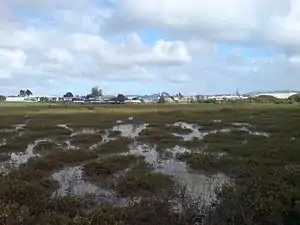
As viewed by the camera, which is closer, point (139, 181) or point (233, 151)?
point (139, 181)

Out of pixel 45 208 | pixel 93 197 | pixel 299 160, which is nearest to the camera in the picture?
pixel 45 208

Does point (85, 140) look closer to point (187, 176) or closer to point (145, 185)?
point (187, 176)

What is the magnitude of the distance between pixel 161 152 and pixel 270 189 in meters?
13.9

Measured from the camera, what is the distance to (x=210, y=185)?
18.5m

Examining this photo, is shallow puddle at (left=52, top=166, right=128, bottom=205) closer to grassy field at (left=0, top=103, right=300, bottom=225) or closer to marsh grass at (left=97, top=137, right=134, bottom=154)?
grassy field at (left=0, top=103, right=300, bottom=225)

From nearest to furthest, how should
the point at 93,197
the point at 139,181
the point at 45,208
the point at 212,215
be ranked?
the point at 212,215, the point at 45,208, the point at 93,197, the point at 139,181

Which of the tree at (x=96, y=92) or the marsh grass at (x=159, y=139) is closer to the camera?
the marsh grass at (x=159, y=139)

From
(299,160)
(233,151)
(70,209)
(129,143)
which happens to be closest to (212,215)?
(70,209)

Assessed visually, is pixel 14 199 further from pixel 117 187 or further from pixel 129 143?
pixel 129 143

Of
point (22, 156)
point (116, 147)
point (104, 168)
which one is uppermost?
point (104, 168)

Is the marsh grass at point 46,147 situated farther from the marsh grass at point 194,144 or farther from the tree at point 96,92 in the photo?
the tree at point 96,92

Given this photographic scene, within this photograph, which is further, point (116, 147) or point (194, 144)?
point (194, 144)

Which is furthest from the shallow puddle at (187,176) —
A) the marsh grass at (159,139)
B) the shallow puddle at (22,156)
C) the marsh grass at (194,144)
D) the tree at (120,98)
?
the tree at (120,98)

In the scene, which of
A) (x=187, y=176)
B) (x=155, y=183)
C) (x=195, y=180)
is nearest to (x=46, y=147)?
(x=187, y=176)
